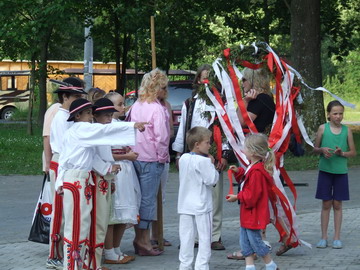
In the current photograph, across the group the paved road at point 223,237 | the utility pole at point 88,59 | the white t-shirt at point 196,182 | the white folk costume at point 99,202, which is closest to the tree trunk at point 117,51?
the utility pole at point 88,59

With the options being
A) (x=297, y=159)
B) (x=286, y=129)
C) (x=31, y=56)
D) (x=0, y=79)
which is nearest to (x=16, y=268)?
(x=286, y=129)

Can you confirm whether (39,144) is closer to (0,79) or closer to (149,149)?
(149,149)

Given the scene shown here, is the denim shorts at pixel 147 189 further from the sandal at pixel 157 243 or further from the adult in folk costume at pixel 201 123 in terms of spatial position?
the adult in folk costume at pixel 201 123

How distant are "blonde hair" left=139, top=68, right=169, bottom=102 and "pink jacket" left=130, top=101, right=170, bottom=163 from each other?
96mm

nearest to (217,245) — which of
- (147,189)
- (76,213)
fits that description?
(147,189)

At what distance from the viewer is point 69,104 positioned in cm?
792

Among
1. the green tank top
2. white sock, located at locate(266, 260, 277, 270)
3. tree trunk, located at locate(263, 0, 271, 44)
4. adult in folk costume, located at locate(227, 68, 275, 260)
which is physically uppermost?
tree trunk, located at locate(263, 0, 271, 44)

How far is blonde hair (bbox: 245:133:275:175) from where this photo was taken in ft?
24.2

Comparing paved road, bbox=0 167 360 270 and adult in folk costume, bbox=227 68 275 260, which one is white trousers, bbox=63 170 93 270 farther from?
adult in folk costume, bbox=227 68 275 260

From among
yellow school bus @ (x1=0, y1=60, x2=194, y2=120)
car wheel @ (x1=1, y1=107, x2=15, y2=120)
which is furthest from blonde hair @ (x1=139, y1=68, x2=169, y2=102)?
car wheel @ (x1=1, y1=107, x2=15, y2=120)

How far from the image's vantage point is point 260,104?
27.1ft

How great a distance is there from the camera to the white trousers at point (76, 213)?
724cm

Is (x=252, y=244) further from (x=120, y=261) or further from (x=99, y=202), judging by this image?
(x=120, y=261)

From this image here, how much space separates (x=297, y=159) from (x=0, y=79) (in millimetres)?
35845
